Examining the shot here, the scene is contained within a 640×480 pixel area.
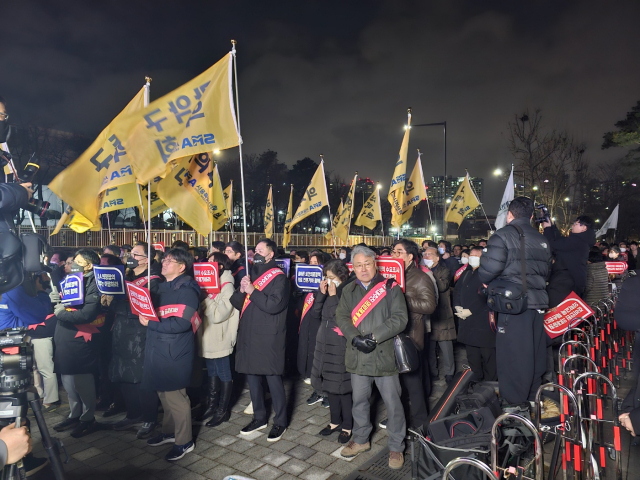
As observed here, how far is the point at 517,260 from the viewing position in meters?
4.41

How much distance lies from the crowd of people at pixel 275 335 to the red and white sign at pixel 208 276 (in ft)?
0.41

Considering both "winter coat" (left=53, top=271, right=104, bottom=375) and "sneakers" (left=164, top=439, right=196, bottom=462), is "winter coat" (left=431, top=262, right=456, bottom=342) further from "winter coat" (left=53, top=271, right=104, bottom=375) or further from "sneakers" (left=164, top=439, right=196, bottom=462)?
"winter coat" (left=53, top=271, right=104, bottom=375)

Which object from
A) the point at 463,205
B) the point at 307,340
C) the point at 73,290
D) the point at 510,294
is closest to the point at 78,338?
the point at 73,290

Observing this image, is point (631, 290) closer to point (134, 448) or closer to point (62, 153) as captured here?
point (134, 448)

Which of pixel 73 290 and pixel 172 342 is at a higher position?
pixel 73 290

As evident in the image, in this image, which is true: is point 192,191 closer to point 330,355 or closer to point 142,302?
point 142,302

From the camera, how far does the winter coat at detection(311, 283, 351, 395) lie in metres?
5.26

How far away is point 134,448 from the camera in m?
5.07

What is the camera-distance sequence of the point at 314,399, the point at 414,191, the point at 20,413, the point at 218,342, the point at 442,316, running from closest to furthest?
the point at 20,413, the point at 218,342, the point at 314,399, the point at 442,316, the point at 414,191

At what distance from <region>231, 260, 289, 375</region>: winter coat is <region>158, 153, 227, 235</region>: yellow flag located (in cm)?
191

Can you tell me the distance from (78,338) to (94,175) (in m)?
2.13

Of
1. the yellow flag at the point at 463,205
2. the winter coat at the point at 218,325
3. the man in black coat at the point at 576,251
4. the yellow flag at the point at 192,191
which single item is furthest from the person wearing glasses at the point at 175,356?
the yellow flag at the point at 463,205

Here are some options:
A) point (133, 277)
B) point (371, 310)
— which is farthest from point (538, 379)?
point (133, 277)

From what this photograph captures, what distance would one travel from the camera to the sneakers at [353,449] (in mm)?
4738
